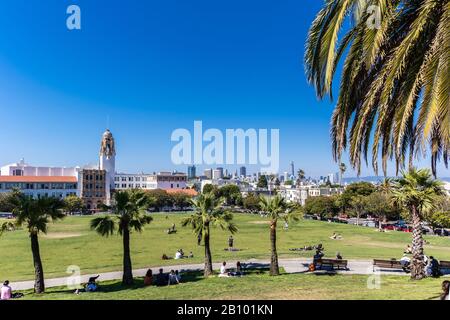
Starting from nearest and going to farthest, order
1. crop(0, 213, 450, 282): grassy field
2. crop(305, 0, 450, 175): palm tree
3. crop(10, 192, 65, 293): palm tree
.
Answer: crop(305, 0, 450, 175): palm tree, crop(10, 192, 65, 293): palm tree, crop(0, 213, 450, 282): grassy field

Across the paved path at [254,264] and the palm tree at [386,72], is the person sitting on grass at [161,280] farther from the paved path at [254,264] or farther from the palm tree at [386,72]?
the palm tree at [386,72]

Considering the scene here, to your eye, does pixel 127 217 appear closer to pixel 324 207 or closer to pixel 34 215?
pixel 34 215

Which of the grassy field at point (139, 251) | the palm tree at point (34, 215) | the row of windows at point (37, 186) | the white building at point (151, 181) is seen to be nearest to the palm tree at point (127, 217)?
the palm tree at point (34, 215)

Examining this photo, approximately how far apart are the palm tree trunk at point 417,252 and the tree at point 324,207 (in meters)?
79.7

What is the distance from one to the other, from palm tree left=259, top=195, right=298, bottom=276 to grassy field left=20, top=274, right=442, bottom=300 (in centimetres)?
90

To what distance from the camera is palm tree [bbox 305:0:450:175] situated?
6.57m

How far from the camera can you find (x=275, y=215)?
23328 mm

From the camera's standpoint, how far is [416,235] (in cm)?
2069

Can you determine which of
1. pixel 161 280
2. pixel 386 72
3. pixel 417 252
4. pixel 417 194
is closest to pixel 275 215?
pixel 161 280

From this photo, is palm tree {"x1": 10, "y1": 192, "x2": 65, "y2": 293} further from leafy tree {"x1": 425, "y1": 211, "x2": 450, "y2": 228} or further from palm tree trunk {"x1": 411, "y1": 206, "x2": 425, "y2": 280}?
leafy tree {"x1": 425, "y1": 211, "x2": 450, "y2": 228}

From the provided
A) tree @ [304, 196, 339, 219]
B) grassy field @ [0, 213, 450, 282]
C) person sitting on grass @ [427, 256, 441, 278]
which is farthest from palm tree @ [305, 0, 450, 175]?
tree @ [304, 196, 339, 219]

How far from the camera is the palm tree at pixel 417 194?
68.2 feet
